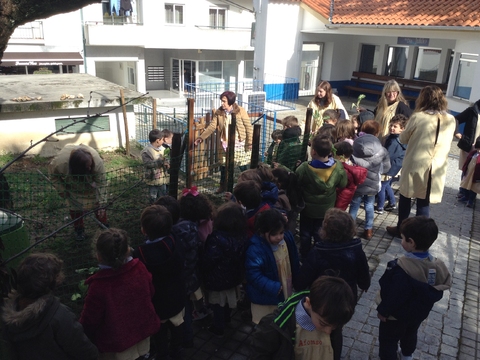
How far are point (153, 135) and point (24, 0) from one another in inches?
94.1

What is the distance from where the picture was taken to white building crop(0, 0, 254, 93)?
1886cm

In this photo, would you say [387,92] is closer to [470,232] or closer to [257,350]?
[470,232]

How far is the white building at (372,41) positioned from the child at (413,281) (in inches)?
469

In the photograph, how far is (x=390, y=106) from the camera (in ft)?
20.1

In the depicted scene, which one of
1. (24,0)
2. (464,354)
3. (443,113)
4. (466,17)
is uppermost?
(466,17)

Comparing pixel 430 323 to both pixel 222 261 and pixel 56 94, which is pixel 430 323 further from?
pixel 56 94

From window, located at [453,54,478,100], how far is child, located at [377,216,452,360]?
1267 centimetres

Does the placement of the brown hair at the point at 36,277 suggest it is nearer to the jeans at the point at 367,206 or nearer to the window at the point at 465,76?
the jeans at the point at 367,206

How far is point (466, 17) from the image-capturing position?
13.3m

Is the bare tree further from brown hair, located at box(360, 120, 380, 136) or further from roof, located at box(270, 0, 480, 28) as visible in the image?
roof, located at box(270, 0, 480, 28)

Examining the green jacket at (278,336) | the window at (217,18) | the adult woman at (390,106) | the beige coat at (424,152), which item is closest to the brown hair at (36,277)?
the green jacket at (278,336)

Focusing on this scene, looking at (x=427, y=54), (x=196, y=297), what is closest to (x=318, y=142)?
(x=196, y=297)

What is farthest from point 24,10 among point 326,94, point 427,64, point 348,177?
point 427,64

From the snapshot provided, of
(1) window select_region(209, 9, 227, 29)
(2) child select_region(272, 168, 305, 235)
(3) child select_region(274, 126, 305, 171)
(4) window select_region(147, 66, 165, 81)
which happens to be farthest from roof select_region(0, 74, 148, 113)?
(1) window select_region(209, 9, 227, 29)
